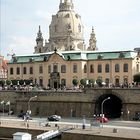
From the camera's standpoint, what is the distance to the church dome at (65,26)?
381 ft

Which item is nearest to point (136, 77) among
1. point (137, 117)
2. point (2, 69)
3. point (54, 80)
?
point (137, 117)

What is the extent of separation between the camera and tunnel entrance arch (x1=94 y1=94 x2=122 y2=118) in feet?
221

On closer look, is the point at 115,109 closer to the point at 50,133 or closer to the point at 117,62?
the point at 117,62

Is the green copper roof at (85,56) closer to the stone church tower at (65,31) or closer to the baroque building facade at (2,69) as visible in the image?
the stone church tower at (65,31)

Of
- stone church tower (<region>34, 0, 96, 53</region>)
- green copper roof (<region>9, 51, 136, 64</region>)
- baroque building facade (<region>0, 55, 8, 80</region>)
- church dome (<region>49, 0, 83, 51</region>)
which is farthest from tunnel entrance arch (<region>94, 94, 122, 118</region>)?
baroque building facade (<region>0, 55, 8, 80</region>)

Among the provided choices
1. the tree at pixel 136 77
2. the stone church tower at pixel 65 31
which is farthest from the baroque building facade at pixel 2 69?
the tree at pixel 136 77

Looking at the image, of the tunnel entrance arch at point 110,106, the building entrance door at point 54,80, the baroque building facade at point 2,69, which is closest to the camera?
the tunnel entrance arch at point 110,106

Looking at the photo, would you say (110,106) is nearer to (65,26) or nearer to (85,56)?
(85,56)

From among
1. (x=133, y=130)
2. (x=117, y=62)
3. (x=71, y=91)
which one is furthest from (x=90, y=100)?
(x=133, y=130)

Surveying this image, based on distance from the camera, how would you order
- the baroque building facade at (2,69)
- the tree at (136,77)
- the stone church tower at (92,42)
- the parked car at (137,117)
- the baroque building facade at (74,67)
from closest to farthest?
the parked car at (137,117)
the tree at (136,77)
the baroque building facade at (74,67)
the baroque building facade at (2,69)
the stone church tower at (92,42)

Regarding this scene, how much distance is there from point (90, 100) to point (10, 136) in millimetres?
17270

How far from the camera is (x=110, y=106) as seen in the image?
2788 inches

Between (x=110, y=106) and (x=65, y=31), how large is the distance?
158 feet

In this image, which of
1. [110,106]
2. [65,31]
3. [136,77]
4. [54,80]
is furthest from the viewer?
[65,31]
